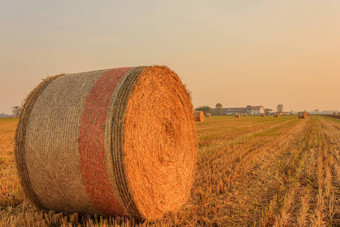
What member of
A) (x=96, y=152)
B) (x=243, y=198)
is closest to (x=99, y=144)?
(x=96, y=152)

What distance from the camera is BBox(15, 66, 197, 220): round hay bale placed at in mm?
3789

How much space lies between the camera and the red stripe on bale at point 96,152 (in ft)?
12.4

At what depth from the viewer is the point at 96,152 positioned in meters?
3.77

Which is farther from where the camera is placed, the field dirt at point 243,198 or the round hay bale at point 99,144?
the field dirt at point 243,198

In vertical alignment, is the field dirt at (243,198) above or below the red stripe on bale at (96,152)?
below

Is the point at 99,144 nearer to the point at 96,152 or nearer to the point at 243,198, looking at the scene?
the point at 96,152

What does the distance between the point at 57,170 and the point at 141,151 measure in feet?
4.40

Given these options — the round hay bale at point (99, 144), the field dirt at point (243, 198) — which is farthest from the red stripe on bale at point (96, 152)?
the field dirt at point (243, 198)

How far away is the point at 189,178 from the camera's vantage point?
5.71 meters

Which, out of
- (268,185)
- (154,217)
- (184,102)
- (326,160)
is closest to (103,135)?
(154,217)

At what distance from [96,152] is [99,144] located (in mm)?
128

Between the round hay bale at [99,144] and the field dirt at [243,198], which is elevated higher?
the round hay bale at [99,144]

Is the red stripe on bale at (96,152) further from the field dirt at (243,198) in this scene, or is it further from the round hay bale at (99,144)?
the field dirt at (243,198)

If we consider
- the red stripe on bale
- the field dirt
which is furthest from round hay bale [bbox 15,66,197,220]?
the field dirt
